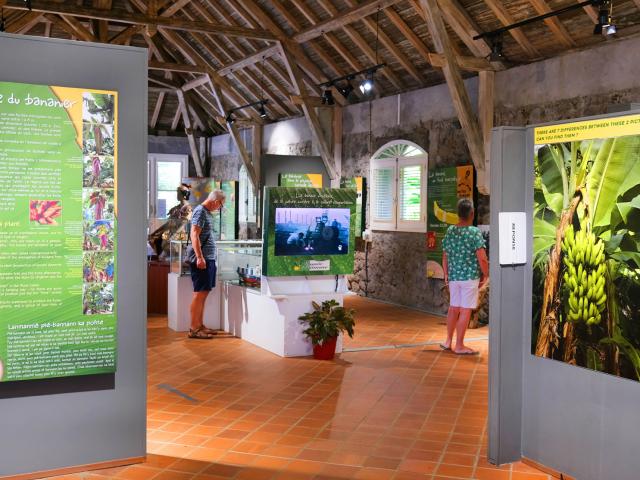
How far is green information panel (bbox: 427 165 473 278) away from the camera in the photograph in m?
9.98

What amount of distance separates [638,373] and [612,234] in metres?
0.69

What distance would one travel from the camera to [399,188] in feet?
38.1

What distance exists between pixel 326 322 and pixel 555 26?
4286 mm

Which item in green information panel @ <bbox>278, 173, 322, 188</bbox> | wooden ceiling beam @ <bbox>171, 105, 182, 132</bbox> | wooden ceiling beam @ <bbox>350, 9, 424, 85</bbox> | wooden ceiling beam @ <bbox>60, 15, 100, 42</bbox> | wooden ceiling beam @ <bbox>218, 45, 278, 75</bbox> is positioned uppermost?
wooden ceiling beam @ <bbox>60, 15, 100, 42</bbox>

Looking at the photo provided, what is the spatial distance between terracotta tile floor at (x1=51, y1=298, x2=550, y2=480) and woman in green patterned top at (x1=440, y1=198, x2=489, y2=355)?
0.47m

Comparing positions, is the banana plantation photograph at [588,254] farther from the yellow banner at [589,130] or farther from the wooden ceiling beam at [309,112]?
the wooden ceiling beam at [309,112]

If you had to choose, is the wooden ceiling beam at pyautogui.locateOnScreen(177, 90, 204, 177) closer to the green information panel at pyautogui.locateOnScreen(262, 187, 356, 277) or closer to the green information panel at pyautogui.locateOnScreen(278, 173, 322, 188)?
the green information panel at pyautogui.locateOnScreen(278, 173, 322, 188)

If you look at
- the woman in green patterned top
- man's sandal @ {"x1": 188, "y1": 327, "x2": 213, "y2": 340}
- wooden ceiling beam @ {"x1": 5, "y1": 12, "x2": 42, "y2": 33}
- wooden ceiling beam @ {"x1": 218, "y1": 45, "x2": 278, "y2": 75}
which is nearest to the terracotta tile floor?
man's sandal @ {"x1": 188, "y1": 327, "x2": 213, "y2": 340}

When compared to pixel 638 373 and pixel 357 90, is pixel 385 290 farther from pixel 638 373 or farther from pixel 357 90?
pixel 638 373

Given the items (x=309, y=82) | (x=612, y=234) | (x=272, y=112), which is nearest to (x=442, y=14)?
(x=309, y=82)

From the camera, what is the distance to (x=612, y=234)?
11.9 feet

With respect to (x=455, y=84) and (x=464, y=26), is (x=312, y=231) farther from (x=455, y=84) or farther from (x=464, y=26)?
(x=464, y=26)

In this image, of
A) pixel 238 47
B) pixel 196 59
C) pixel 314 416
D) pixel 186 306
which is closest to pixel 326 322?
pixel 314 416

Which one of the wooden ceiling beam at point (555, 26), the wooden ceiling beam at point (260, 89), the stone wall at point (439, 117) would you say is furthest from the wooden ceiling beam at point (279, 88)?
the wooden ceiling beam at point (555, 26)
